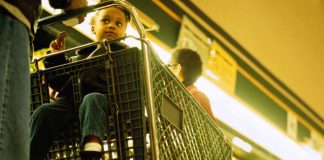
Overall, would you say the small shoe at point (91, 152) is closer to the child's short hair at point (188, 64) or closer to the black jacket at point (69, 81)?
the black jacket at point (69, 81)

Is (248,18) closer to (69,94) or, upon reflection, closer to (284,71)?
(284,71)

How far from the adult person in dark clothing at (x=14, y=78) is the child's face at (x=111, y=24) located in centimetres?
111

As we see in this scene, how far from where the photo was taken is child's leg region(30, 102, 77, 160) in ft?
6.93

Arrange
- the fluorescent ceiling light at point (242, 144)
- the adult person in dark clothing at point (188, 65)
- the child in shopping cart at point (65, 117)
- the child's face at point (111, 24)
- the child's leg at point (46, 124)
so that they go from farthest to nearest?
the fluorescent ceiling light at point (242, 144) → the adult person in dark clothing at point (188, 65) → the child's face at point (111, 24) → the child's leg at point (46, 124) → the child in shopping cart at point (65, 117)

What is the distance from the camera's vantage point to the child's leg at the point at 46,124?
2.11 metres

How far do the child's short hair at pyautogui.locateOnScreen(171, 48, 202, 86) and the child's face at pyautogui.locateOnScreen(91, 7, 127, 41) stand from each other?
0.85 metres

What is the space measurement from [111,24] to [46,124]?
634 millimetres

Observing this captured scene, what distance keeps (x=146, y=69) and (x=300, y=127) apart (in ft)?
19.9

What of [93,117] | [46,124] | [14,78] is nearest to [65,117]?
[46,124]

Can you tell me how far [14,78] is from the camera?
1310 mm

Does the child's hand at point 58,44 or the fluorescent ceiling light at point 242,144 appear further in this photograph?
the fluorescent ceiling light at point 242,144

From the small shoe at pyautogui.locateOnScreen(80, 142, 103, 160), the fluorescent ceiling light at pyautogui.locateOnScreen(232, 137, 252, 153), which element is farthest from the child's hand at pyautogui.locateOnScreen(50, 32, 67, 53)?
the fluorescent ceiling light at pyautogui.locateOnScreen(232, 137, 252, 153)

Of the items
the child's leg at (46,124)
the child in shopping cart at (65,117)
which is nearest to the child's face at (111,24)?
the child in shopping cart at (65,117)

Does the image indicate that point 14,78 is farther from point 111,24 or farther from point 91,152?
point 111,24
